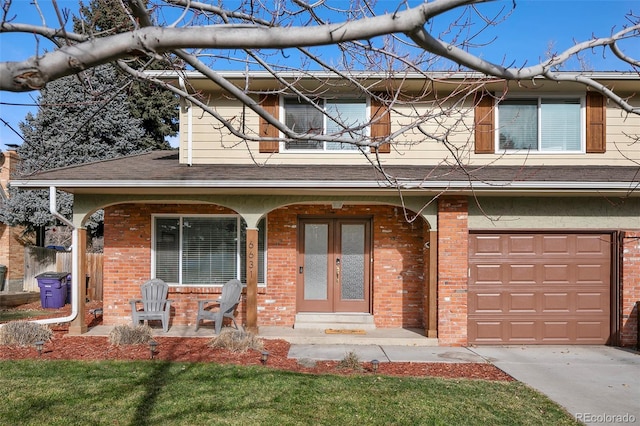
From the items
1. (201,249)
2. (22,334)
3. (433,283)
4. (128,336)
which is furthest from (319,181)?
(22,334)

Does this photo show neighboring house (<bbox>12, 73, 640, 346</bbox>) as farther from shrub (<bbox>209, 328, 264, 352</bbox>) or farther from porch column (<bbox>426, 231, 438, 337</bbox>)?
shrub (<bbox>209, 328, 264, 352</bbox>)

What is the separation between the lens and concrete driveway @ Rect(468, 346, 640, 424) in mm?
5562

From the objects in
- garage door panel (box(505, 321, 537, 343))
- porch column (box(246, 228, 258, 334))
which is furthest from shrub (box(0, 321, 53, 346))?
garage door panel (box(505, 321, 537, 343))

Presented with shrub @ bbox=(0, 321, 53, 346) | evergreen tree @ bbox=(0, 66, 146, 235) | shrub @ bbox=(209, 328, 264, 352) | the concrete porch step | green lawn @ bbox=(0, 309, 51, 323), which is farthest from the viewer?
evergreen tree @ bbox=(0, 66, 146, 235)

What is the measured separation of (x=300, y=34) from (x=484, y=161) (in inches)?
323

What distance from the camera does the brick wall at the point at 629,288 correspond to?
8.82 meters

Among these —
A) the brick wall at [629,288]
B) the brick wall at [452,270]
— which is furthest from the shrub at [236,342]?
the brick wall at [629,288]

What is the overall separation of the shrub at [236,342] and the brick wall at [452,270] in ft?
10.9

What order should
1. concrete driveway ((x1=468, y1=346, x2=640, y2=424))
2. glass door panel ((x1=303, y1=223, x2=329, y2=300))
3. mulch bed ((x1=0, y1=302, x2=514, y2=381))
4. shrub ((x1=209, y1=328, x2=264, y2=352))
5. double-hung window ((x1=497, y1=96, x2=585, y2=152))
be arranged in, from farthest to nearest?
glass door panel ((x1=303, y1=223, x2=329, y2=300))
double-hung window ((x1=497, y1=96, x2=585, y2=152))
shrub ((x1=209, y1=328, x2=264, y2=352))
mulch bed ((x1=0, y1=302, x2=514, y2=381))
concrete driveway ((x1=468, y1=346, x2=640, y2=424))

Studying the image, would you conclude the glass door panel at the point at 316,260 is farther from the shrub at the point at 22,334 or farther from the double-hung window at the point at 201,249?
the shrub at the point at 22,334

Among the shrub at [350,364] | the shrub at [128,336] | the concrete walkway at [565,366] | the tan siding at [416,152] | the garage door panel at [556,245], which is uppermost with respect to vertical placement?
the tan siding at [416,152]

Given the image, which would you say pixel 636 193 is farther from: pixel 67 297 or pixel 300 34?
pixel 67 297

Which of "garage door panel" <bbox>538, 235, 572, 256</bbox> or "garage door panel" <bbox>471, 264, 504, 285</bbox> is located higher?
"garage door panel" <bbox>538, 235, 572, 256</bbox>

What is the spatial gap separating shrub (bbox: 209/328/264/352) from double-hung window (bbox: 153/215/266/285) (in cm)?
217
